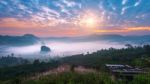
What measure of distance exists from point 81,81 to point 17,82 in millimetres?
4087

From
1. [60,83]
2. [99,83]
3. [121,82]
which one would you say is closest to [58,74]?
[60,83]

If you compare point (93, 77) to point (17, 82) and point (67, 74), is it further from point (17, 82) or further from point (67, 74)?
point (17, 82)

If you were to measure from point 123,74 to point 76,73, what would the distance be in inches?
113

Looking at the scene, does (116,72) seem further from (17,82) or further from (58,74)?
(17,82)

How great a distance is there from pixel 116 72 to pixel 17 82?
6.12 metres

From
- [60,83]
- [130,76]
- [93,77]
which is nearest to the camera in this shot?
Result: [60,83]

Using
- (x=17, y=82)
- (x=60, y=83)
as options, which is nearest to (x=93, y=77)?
(x=60, y=83)

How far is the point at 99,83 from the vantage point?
44.6 feet

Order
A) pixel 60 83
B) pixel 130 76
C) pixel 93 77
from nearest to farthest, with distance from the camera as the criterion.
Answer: pixel 60 83, pixel 93 77, pixel 130 76

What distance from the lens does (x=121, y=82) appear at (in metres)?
13.9

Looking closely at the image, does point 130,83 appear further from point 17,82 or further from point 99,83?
point 17,82

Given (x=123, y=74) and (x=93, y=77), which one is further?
(x=123, y=74)

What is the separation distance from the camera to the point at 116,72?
15969mm

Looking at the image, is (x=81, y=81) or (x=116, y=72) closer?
(x=81, y=81)
